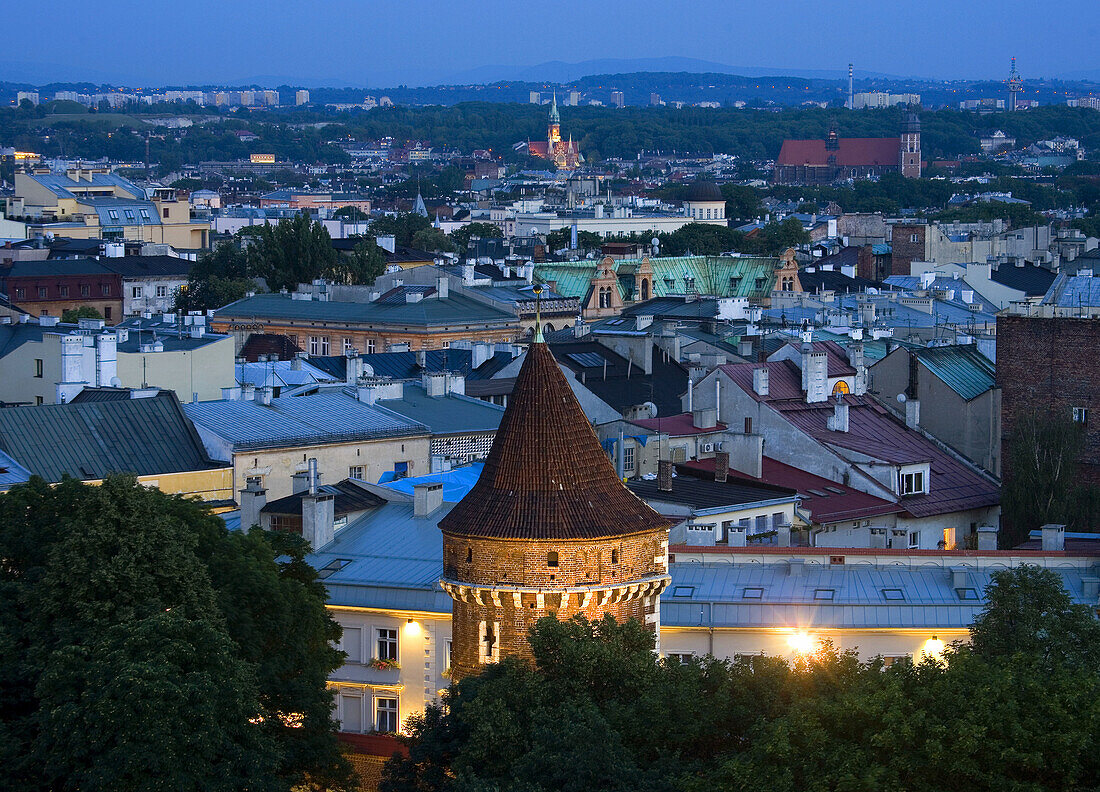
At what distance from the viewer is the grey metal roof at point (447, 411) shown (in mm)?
59562

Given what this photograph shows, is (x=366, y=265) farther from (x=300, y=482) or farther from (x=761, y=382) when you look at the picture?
(x=300, y=482)

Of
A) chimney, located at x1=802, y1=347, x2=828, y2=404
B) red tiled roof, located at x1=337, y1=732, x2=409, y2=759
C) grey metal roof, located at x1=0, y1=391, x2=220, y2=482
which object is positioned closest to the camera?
red tiled roof, located at x1=337, y1=732, x2=409, y2=759

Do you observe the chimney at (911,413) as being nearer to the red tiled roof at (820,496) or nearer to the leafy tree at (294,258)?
the red tiled roof at (820,496)

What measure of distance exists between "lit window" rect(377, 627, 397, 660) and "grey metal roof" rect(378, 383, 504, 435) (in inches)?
683

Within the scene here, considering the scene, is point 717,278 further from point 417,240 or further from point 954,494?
point 954,494

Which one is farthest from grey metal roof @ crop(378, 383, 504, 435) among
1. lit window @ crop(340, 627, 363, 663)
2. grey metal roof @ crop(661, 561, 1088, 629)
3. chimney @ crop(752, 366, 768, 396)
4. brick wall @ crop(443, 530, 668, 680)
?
brick wall @ crop(443, 530, 668, 680)

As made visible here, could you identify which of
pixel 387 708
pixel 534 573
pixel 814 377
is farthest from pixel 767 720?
pixel 814 377

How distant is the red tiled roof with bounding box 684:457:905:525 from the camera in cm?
5253

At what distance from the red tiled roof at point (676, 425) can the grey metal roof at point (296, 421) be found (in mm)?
5260

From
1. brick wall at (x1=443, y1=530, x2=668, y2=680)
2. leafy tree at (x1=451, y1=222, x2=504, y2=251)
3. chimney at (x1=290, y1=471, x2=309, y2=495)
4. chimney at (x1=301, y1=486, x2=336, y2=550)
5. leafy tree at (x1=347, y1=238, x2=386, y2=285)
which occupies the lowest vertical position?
leafy tree at (x1=451, y1=222, x2=504, y2=251)

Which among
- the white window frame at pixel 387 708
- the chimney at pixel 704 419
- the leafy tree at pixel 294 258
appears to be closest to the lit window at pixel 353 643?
the white window frame at pixel 387 708

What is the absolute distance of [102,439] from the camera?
168 feet

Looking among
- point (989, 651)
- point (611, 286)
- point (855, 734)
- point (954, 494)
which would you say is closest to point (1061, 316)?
point (954, 494)

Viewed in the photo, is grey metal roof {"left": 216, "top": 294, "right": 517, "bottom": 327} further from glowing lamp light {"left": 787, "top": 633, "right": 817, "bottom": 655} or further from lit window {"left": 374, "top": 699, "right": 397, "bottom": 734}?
glowing lamp light {"left": 787, "top": 633, "right": 817, "bottom": 655}
